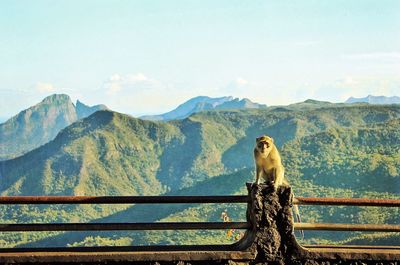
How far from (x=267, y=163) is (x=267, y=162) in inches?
0.4

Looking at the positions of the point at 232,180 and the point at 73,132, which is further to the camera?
the point at 73,132

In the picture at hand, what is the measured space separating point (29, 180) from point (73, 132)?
28.3 metres

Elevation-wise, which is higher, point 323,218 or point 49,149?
point 49,149

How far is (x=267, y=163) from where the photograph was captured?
22.8 feet

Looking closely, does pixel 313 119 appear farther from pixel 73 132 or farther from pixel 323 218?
pixel 323 218

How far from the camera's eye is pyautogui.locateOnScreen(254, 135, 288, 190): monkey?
6.85 meters

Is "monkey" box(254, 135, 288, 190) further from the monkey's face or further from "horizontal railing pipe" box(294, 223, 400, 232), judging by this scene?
"horizontal railing pipe" box(294, 223, 400, 232)

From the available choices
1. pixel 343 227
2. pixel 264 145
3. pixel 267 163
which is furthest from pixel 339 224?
pixel 264 145

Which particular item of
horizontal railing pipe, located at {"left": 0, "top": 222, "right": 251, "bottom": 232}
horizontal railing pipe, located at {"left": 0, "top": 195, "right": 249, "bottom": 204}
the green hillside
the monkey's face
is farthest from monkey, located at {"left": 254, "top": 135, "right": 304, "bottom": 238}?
the green hillside

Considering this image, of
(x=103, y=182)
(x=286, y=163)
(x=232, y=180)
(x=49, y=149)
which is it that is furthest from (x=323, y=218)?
(x=49, y=149)

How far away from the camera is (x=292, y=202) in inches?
251

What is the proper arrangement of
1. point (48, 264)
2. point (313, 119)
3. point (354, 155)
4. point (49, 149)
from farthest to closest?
point (313, 119) → point (49, 149) → point (354, 155) → point (48, 264)

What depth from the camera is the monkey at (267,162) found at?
6.85 m

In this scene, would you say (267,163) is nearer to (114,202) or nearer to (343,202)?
(343,202)
